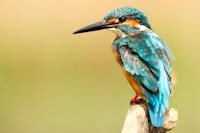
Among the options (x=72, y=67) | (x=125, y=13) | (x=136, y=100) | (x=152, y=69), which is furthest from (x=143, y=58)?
(x=72, y=67)

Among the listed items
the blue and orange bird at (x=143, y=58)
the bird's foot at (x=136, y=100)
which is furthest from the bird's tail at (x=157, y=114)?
the bird's foot at (x=136, y=100)

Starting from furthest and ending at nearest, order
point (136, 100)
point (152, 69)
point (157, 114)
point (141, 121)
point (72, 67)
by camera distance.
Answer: point (72, 67) < point (136, 100) < point (152, 69) < point (157, 114) < point (141, 121)

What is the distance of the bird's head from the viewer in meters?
4.20

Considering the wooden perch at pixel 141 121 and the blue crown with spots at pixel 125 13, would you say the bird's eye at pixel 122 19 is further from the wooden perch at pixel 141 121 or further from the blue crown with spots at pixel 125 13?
the wooden perch at pixel 141 121

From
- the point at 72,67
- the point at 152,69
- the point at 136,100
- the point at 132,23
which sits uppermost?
the point at 132,23

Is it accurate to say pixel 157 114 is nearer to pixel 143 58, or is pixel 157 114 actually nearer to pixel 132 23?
pixel 143 58

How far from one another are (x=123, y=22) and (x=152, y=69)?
53 cm

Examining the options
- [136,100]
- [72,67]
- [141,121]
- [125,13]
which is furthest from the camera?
[72,67]

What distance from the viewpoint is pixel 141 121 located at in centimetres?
349

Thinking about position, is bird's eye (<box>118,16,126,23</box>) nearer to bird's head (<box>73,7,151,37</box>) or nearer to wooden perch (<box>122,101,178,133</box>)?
bird's head (<box>73,7,151,37</box>)

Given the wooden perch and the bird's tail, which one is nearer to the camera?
the wooden perch

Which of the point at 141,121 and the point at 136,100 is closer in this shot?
the point at 141,121

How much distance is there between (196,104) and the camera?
Answer: 6117 mm

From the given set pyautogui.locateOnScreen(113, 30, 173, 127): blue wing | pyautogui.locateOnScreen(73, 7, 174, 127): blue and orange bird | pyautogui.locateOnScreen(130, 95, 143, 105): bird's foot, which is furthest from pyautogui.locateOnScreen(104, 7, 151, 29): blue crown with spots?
pyautogui.locateOnScreen(130, 95, 143, 105): bird's foot
